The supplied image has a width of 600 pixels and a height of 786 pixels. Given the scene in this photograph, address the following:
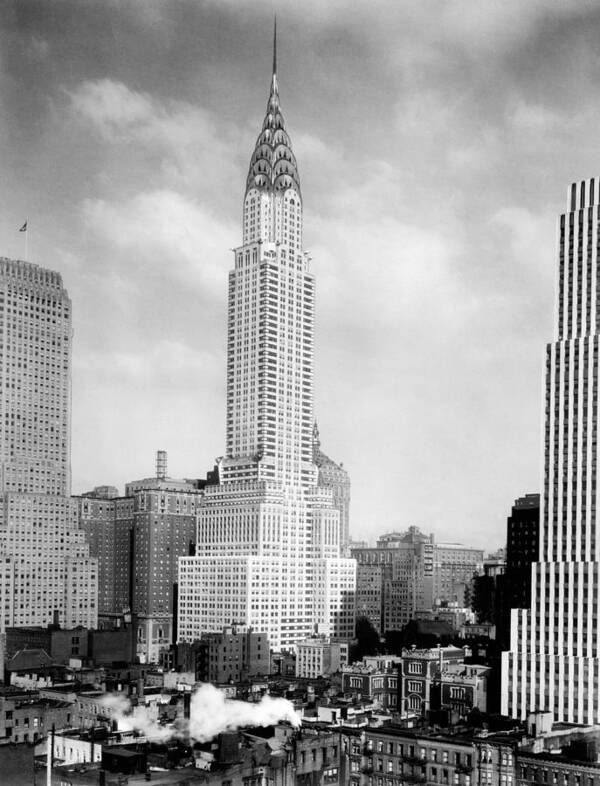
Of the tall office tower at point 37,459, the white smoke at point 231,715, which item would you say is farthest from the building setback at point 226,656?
the white smoke at point 231,715

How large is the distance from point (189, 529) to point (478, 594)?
22.3m

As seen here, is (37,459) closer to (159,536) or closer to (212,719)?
(159,536)

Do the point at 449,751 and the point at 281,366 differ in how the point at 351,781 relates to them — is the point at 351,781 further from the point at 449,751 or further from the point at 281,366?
the point at 281,366

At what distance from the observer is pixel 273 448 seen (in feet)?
258

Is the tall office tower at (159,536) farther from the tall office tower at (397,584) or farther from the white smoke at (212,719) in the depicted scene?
the white smoke at (212,719)

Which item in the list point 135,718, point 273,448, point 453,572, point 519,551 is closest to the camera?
point 135,718

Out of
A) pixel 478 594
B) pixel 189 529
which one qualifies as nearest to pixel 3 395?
pixel 189 529

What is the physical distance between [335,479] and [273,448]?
14546 millimetres

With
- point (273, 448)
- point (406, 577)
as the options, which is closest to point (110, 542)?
point (273, 448)

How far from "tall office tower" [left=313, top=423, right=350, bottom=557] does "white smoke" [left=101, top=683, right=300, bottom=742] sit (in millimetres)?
49192

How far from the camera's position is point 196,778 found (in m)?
28.8

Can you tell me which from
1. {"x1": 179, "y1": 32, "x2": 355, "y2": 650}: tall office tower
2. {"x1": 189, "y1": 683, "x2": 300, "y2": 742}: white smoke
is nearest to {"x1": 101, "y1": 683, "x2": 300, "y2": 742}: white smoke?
{"x1": 189, "y1": 683, "x2": 300, "y2": 742}: white smoke

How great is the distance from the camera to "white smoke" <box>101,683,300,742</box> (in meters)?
34.7

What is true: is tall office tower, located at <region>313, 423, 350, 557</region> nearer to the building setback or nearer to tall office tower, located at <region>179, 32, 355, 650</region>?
tall office tower, located at <region>179, 32, 355, 650</region>
